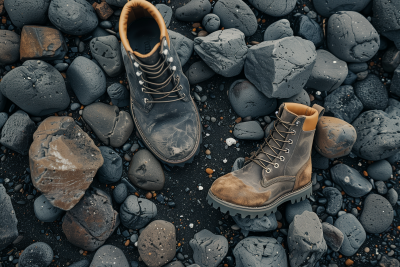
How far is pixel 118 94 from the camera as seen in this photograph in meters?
2.40

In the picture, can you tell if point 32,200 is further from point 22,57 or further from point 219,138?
point 219,138

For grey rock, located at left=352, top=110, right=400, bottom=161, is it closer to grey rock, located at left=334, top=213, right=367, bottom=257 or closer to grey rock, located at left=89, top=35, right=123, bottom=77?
grey rock, located at left=334, top=213, right=367, bottom=257

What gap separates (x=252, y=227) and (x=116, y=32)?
7.37 ft

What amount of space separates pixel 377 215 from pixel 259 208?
3.88ft

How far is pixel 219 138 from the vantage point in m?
2.56

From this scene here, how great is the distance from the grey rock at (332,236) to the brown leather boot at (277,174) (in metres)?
0.33

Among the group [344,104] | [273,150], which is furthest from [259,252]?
[344,104]

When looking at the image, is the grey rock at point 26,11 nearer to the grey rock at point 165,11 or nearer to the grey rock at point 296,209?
the grey rock at point 165,11

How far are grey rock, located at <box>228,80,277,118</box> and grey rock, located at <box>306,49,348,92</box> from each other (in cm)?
47

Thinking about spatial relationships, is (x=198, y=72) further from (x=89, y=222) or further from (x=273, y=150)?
(x=89, y=222)

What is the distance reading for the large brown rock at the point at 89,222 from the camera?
2174mm

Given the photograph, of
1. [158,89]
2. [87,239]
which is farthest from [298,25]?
[87,239]

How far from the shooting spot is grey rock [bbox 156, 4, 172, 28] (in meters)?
2.47

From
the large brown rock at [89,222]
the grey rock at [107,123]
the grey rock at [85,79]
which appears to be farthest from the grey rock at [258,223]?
the grey rock at [85,79]
